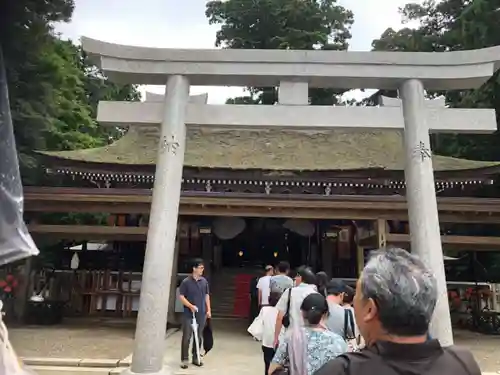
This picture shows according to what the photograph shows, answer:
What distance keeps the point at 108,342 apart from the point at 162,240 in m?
4.18

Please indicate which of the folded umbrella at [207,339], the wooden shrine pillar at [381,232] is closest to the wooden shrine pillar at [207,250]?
the wooden shrine pillar at [381,232]

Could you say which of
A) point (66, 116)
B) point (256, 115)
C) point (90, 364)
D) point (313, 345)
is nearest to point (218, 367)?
point (90, 364)

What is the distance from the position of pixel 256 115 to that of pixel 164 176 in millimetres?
1604

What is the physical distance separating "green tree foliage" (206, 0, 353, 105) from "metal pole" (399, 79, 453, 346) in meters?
20.9

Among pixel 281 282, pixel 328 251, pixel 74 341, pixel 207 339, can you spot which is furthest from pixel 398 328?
pixel 328 251

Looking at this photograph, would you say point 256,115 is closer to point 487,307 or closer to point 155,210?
point 155,210

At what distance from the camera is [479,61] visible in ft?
22.2

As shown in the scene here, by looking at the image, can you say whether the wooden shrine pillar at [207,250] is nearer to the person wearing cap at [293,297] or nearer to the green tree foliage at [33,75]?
the green tree foliage at [33,75]

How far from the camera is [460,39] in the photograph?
1803 centimetres

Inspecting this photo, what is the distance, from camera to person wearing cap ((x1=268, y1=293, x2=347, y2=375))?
2783 millimetres

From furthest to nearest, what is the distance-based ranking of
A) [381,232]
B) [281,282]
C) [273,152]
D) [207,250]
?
[273,152], [207,250], [381,232], [281,282]

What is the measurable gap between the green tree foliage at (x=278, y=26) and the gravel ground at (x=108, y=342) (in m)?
18.6

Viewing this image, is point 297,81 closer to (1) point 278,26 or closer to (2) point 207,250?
(2) point 207,250

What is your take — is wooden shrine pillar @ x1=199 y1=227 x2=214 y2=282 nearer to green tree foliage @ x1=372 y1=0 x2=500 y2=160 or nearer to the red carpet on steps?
the red carpet on steps
